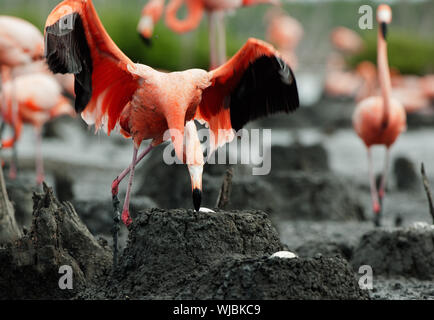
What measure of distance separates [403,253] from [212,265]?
2.47m

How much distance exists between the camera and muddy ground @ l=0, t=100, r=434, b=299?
4191mm

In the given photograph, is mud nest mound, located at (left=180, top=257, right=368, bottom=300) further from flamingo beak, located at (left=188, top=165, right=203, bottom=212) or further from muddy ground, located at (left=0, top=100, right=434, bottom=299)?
flamingo beak, located at (left=188, top=165, right=203, bottom=212)

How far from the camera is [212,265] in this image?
14.1ft

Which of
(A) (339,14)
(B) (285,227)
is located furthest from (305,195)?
(A) (339,14)

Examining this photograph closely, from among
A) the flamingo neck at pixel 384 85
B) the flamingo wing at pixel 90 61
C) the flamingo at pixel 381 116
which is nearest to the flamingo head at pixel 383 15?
the flamingo at pixel 381 116

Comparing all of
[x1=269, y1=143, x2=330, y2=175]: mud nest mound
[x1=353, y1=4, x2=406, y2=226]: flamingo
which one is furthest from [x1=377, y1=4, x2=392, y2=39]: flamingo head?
[x1=269, y1=143, x2=330, y2=175]: mud nest mound

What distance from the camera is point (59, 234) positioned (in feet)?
16.3

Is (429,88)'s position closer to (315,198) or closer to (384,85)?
(315,198)

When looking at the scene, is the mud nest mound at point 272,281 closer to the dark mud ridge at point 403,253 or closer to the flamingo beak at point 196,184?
the flamingo beak at point 196,184

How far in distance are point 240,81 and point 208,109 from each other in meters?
0.44

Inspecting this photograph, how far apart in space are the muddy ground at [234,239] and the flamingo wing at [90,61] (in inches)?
33.0

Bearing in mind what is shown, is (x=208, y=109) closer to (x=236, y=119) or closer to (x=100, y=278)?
(x=236, y=119)

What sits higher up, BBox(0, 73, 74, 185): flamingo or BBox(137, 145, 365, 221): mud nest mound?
BBox(0, 73, 74, 185): flamingo

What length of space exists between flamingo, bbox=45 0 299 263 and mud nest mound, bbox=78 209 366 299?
369 mm
